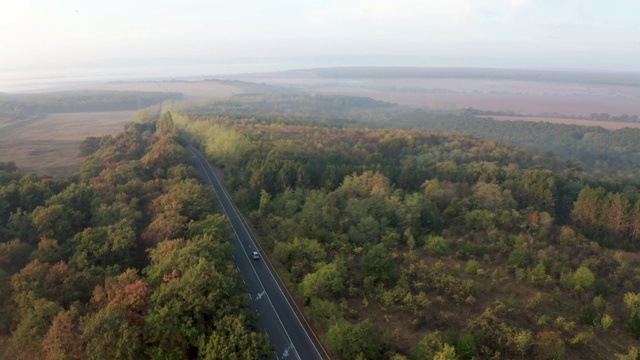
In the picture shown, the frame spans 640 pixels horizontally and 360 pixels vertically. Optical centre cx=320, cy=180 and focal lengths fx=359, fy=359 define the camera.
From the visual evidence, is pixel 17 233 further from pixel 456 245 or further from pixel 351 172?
pixel 456 245

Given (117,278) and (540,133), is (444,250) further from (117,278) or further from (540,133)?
(540,133)

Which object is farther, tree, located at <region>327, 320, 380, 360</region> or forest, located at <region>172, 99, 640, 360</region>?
forest, located at <region>172, 99, 640, 360</region>

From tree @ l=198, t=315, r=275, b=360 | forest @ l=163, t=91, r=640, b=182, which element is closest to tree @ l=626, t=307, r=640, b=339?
tree @ l=198, t=315, r=275, b=360

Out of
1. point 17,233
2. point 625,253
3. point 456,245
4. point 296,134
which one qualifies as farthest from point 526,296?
point 296,134

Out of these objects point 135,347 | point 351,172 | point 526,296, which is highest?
point 351,172

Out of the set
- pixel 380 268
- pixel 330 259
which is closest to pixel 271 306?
pixel 330 259

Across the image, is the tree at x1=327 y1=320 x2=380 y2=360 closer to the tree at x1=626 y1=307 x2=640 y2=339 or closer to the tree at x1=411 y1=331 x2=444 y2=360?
the tree at x1=411 y1=331 x2=444 y2=360

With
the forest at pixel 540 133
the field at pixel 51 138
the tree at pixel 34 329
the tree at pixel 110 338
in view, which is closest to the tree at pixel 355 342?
the tree at pixel 110 338
